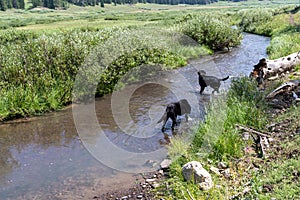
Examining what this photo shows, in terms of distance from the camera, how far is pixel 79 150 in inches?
432

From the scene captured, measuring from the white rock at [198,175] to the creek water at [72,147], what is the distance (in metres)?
2.00

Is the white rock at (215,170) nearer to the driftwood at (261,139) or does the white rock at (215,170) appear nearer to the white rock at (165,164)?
the driftwood at (261,139)

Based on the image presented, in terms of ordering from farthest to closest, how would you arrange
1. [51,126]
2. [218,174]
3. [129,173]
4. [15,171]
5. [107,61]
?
[107,61]
[51,126]
[15,171]
[129,173]
[218,174]

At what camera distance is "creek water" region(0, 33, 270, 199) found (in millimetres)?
8664

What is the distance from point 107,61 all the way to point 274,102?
29.9 feet

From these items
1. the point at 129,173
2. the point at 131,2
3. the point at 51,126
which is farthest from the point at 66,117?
the point at 131,2

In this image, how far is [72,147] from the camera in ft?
36.9

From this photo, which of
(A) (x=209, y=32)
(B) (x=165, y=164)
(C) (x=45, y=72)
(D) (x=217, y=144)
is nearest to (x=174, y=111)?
(B) (x=165, y=164)

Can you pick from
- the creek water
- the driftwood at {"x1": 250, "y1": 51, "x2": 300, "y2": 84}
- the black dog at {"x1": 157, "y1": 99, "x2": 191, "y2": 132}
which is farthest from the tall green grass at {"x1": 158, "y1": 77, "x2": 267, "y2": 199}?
the driftwood at {"x1": 250, "y1": 51, "x2": 300, "y2": 84}

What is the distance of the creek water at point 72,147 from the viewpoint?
341 inches

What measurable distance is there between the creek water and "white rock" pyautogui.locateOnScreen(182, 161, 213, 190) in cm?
200

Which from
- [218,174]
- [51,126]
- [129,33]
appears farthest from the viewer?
[129,33]

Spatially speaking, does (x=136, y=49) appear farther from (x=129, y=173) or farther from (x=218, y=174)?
(x=218, y=174)

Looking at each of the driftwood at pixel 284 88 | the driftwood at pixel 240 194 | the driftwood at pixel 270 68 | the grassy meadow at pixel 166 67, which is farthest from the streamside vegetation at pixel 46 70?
the driftwood at pixel 240 194
